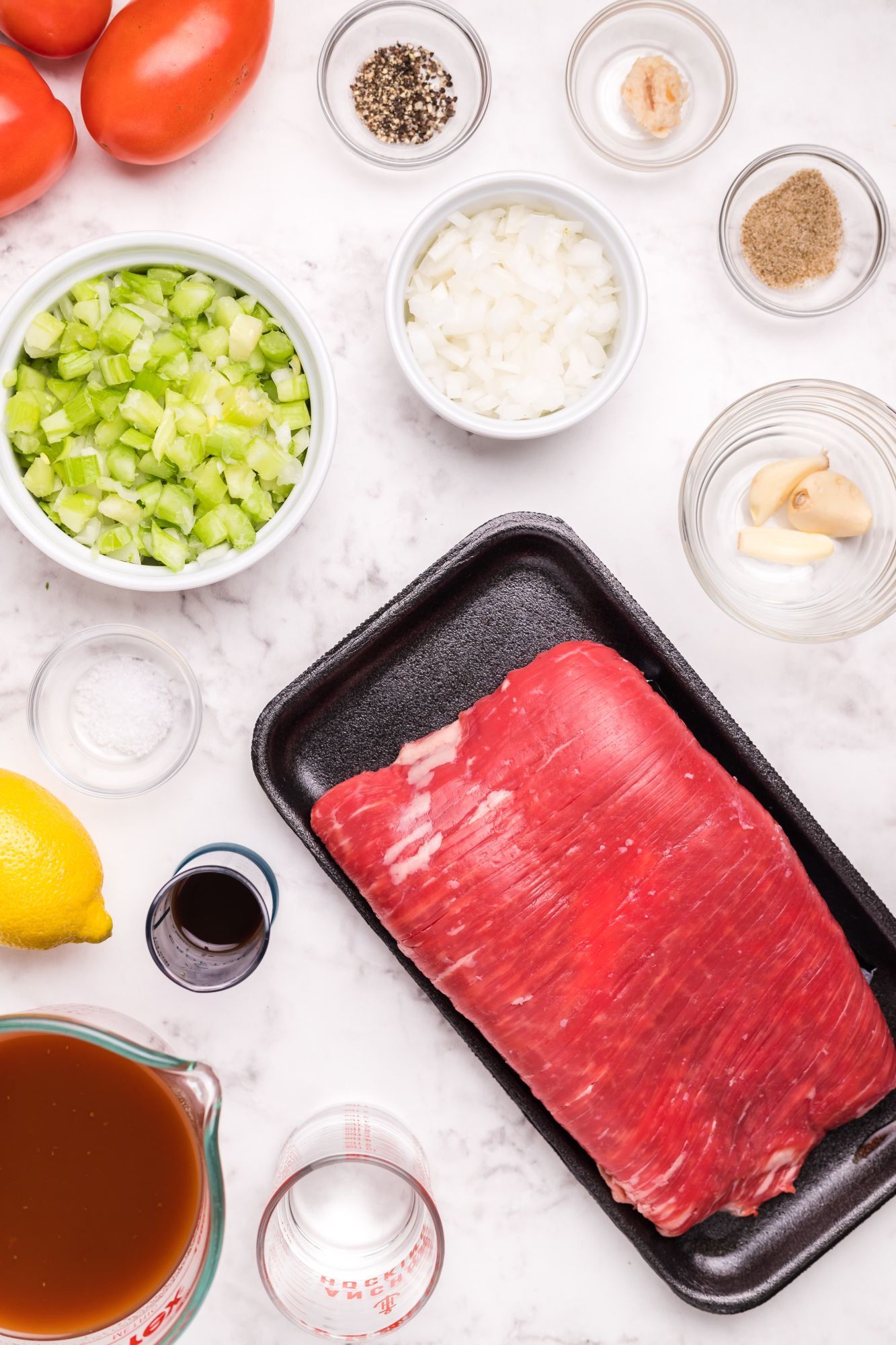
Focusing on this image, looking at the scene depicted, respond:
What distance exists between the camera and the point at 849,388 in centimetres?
170

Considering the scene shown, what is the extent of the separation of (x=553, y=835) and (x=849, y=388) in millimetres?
857

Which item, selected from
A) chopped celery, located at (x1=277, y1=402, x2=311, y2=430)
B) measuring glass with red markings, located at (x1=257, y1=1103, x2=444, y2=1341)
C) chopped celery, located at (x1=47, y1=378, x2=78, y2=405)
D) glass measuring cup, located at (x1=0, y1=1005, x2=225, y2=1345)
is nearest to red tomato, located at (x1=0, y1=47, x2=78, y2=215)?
chopped celery, located at (x1=47, y1=378, x2=78, y2=405)

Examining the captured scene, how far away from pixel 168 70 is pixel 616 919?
56.7 inches

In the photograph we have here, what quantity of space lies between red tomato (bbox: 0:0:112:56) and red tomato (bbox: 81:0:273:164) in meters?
0.04

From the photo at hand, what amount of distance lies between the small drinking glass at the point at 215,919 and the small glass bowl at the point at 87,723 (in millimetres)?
162

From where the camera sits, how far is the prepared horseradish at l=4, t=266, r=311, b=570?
5.32ft

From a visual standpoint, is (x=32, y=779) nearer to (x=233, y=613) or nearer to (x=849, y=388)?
(x=233, y=613)

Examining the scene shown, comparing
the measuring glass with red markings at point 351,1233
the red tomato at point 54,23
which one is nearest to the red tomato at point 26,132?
the red tomato at point 54,23

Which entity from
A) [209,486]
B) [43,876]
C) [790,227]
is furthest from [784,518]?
[43,876]

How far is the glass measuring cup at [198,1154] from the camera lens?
4.15ft

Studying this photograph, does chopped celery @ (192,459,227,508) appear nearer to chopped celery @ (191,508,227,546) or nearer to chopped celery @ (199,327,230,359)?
chopped celery @ (191,508,227,546)

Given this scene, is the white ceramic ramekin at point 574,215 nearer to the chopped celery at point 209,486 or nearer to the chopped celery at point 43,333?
the chopped celery at point 209,486

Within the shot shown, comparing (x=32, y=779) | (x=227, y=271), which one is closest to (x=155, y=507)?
(x=227, y=271)

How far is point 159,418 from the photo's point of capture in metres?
1.64
